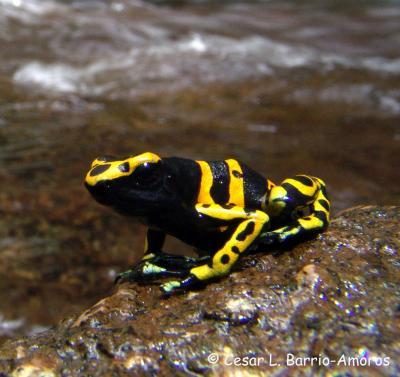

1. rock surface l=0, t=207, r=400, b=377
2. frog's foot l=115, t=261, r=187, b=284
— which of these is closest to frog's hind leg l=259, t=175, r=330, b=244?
rock surface l=0, t=207, r=400, b=377

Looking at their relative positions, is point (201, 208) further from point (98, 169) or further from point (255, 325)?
point (255, 325)

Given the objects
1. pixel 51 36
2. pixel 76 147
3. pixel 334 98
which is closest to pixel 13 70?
pixel 51 36

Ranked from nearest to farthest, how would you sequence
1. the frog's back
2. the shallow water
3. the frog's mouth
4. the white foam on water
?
the frog's mouth, the frog's back, the shallow water, the white foam on water

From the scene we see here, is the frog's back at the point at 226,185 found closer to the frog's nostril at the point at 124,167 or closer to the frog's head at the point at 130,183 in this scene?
the frog's head at the point at 130,183

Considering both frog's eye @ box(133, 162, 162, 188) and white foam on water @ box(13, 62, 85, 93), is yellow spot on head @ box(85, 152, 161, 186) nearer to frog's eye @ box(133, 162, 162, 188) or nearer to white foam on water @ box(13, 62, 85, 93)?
frog's eye @ box(133, 162, 162, 188)

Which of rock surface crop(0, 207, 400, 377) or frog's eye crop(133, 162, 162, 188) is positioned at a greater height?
Result: frog's eye crop(133, 162, 162, 188)

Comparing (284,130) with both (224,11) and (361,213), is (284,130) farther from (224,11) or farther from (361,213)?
(224,11)
